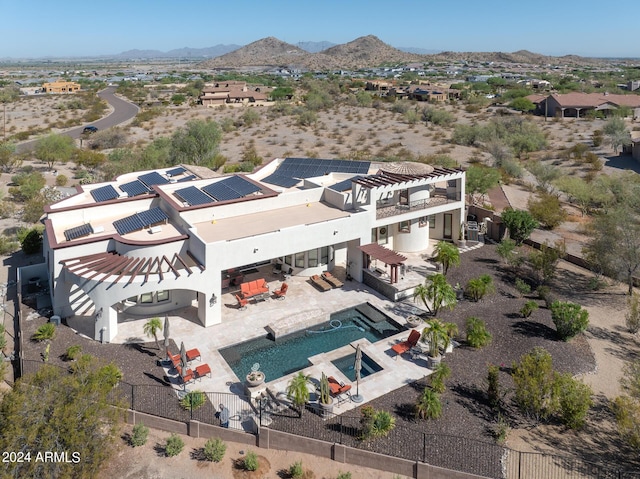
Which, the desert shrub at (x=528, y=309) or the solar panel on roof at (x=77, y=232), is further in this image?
the solar panel on roof at (x=77, y=232)

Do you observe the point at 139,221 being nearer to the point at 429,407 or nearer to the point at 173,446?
the point at 173,446

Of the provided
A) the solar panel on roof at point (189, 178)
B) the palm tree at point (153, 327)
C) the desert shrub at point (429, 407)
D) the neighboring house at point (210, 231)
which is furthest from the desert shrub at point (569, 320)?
the solar panel on roof at point (189, 178)

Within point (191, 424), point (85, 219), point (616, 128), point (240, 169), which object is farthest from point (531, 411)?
point (616, 128)

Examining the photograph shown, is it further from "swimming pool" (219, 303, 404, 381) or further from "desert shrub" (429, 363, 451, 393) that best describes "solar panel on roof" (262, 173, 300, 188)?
"desert shrub" (429, 363, 451, 393)

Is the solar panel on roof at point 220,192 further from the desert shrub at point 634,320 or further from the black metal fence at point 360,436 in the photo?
the desert shrub at point 634,320

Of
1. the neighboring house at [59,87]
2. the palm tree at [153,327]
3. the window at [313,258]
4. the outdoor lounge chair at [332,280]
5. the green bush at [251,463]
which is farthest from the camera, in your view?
the neighboring house at [59,87]

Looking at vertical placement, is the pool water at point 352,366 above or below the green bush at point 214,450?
above

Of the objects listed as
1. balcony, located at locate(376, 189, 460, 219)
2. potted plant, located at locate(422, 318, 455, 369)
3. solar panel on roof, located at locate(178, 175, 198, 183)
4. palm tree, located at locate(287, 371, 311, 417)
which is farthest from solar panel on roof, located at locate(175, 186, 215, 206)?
potted plant, located at locate(422, 318, 455, 369)

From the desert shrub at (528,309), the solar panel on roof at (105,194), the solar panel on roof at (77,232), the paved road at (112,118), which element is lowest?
the desert shrub at (528,309)
